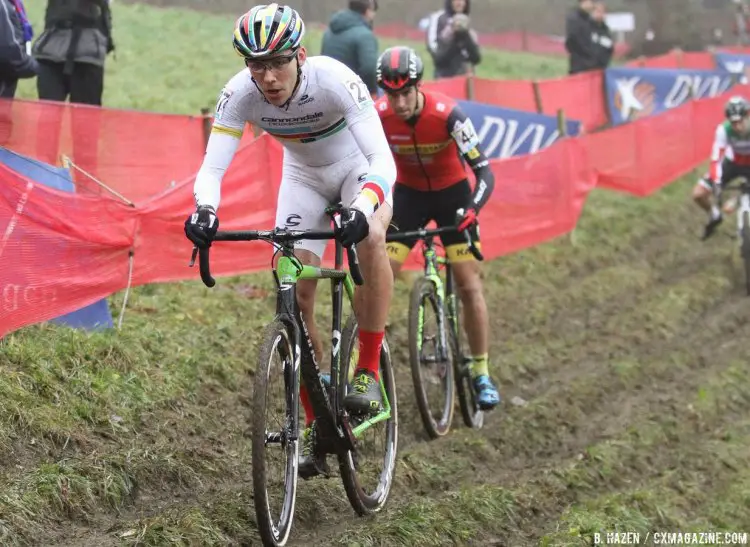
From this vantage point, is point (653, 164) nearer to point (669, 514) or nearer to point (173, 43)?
point (669, 514)

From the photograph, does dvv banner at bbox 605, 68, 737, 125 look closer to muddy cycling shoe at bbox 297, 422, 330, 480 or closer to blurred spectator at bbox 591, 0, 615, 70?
blurred spectator at bbox 591, 0, 615, 70

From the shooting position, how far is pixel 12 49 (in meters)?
7.07

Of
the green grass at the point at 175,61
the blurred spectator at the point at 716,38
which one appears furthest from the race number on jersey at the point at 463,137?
the blurred spectator at the point at 716,38

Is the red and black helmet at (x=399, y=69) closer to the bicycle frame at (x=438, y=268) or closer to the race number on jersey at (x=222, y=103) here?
the bicycle frame at (x=438, y=268)

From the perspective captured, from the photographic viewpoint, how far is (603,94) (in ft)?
60.0

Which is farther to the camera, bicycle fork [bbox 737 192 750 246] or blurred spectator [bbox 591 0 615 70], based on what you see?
blurred spectator [bbox 591 0 615 70]

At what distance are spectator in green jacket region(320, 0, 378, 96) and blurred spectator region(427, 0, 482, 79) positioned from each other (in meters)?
3.08

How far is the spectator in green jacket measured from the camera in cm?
1084

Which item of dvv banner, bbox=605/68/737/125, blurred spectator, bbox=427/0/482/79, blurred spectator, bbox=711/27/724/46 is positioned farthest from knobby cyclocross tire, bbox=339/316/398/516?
blurred spectator, bbox=711/27/724/46

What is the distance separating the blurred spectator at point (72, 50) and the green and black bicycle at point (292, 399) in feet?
12.8

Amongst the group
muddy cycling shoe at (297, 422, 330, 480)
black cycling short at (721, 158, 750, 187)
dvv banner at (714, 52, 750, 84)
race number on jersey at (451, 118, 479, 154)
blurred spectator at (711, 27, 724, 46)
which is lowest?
blurred spectator at (711, 27, 724, 46)

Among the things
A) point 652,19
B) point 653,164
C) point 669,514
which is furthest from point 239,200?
point 652,19

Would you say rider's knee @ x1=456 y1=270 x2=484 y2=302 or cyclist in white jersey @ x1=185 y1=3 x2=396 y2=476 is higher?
cyclist in white jersey @ x1=185 y1=3 x2=396 y2=476

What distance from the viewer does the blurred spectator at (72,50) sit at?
Result: 330 inches
